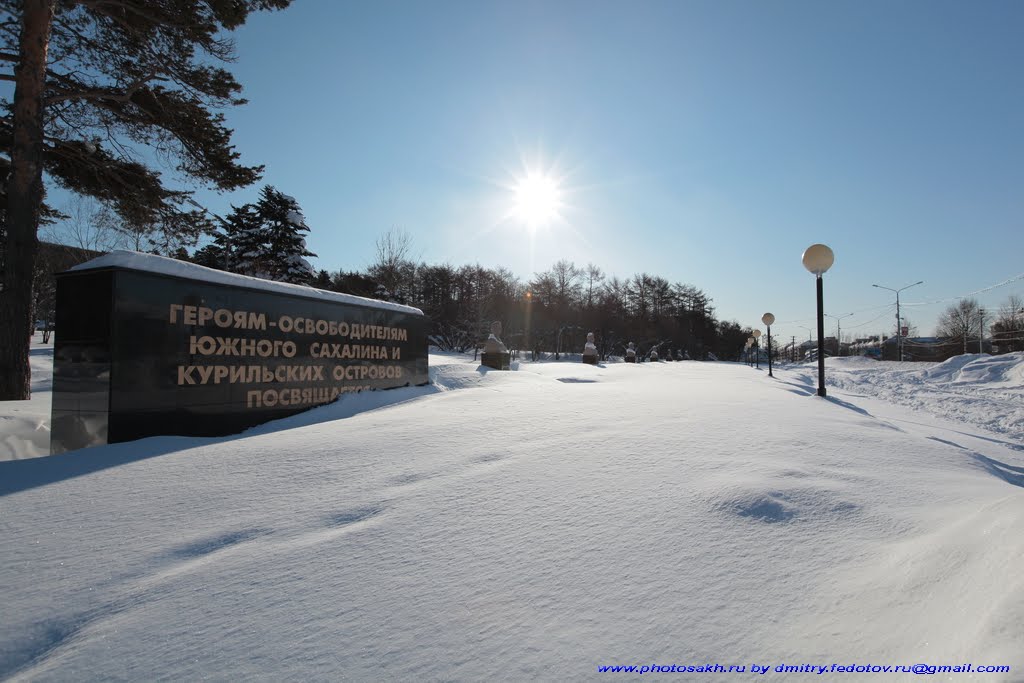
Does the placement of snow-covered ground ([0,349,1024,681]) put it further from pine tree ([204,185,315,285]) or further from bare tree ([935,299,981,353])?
bare tree ([935,299,981,353])

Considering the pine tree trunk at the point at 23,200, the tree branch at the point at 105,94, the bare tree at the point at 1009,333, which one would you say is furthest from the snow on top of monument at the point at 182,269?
the bare tree at the point at 1009,333

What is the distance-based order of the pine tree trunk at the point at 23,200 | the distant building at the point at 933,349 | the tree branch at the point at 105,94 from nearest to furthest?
the pine tree trunk at the point at 23,200
the tree branch at the point at 105,94
the distant building at the point at 933,349

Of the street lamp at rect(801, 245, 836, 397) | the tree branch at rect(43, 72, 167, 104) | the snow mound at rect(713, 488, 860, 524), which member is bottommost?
the snow mound at rect(713, 488, 860, 524)

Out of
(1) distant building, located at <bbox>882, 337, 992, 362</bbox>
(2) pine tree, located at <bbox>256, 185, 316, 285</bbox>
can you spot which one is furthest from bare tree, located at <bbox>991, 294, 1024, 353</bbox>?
(2) pine tree, located at <bbox>256, 185, 316, 285</bbox>

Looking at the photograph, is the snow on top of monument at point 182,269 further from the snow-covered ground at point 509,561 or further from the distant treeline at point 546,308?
the distant treeline at point 546,308

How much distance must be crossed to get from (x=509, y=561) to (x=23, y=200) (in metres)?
10.1

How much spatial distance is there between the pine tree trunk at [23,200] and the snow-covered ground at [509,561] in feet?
18.3

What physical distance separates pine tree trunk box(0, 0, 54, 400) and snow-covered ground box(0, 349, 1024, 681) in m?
5.58

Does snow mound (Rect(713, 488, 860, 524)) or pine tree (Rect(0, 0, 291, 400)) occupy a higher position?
pine tree (Rect(0, 0, 291, 400))

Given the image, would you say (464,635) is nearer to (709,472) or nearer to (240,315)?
(709,472)

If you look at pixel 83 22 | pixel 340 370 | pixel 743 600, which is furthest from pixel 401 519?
pixel 83 22

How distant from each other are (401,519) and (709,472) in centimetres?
182

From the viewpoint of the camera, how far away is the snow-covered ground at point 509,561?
4.38ft

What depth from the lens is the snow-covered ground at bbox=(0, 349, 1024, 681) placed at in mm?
1334
